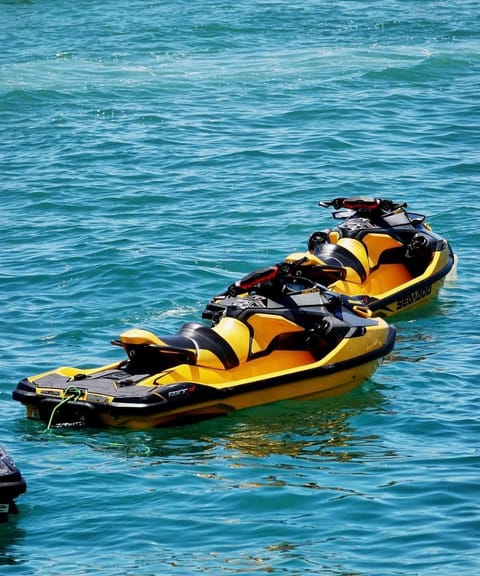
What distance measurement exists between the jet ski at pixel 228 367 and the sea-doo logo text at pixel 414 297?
2049mm

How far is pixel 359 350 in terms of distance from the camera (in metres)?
13.6

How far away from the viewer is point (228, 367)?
13062 millimetres

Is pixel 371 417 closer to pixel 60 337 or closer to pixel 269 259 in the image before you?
pixel 60 337

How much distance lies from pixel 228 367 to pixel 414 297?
4261mm

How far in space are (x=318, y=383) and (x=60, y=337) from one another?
3.69 metres

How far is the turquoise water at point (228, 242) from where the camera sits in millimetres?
10109

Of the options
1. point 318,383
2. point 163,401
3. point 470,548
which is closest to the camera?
point 470,548

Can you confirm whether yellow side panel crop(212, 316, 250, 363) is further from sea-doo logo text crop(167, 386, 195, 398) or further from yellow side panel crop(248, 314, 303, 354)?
sea-doo logo text crop(167, 386, 195, 398)

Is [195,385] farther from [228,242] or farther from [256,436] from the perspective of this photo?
[228,242]

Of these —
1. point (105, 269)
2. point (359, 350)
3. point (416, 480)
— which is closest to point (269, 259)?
point (105, 269)

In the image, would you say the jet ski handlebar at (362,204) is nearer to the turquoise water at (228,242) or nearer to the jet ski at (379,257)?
the jet ski at (379,257)

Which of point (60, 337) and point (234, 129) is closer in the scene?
point (60, 337)

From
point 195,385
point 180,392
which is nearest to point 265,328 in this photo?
point 195,385

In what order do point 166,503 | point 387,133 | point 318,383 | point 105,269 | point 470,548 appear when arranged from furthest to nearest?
point 387,133 → point 105,269 → point 318,383 → point 166,503 → point 470,548
